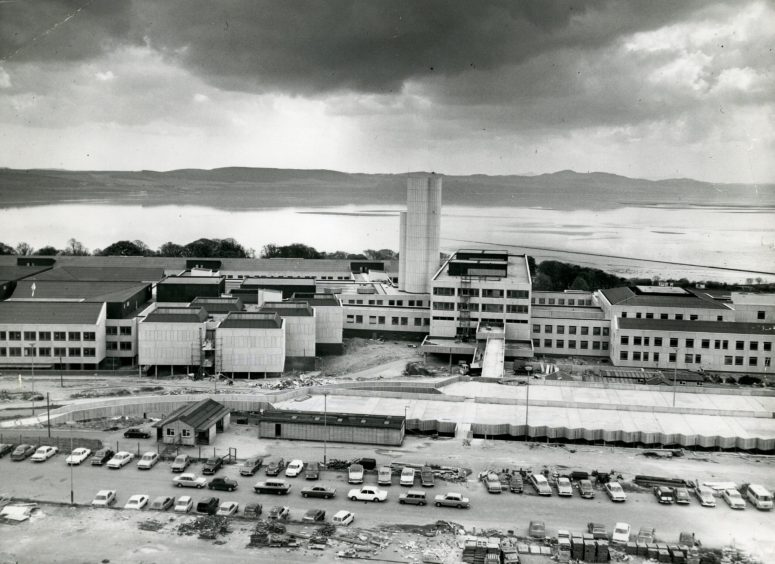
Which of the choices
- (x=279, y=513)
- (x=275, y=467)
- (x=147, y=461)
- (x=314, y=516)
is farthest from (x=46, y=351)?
(x=314, y=516)

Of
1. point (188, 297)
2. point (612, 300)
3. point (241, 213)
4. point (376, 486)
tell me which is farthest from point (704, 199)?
point (376, 486)

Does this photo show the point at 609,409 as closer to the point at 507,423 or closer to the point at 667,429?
the point at 667,429

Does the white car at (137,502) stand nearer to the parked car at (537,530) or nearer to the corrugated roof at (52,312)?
the parked car at (537,530)

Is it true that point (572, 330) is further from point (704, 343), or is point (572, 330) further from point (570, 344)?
point (704, 343)

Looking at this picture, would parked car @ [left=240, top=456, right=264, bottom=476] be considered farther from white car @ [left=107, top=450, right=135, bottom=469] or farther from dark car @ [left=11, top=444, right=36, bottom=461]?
dark car @ [left=11, top=444, right=36, bottom=461]

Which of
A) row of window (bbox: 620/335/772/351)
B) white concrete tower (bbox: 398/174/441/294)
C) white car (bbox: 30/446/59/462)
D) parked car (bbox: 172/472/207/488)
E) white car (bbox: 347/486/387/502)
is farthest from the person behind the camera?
white concrete tower (bbox: 398/174/441/294)

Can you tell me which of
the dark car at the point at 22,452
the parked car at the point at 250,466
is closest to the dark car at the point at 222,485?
the parked car at the point at 250,466

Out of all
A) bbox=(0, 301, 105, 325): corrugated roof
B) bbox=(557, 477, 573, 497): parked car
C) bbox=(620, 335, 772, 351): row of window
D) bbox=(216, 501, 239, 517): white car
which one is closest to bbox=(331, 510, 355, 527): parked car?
bbox=(216, 501, 239, 517): white car
